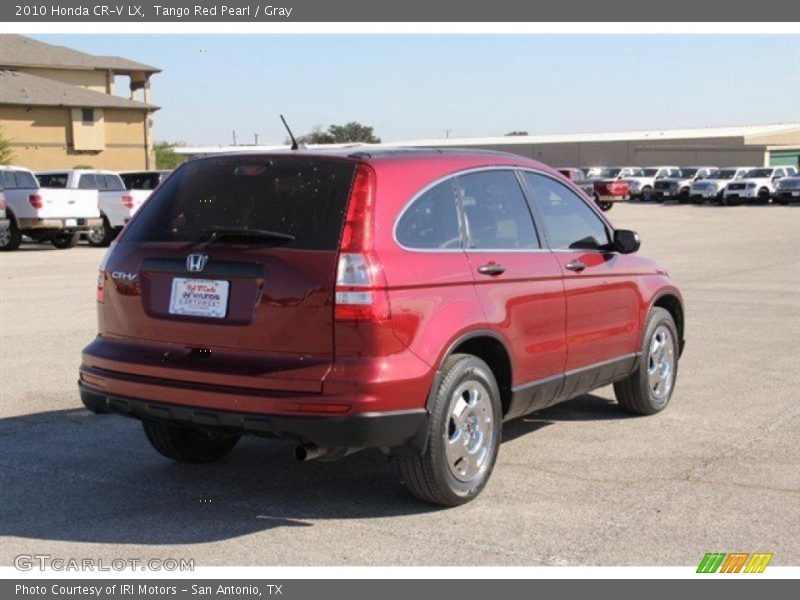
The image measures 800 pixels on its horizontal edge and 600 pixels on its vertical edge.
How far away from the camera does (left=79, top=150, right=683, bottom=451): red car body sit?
529 centimetres

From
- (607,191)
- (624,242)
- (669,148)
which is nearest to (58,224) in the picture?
(624,242)

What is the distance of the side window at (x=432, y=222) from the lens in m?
5.67

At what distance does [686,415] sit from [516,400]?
7.42ft

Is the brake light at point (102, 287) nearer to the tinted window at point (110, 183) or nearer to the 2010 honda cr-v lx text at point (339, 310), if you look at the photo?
the 2010 honda cr-v lx text at point (339, 310)

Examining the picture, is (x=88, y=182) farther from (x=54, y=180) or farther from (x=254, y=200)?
(x=254, y=200)

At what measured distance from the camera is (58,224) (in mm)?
25312

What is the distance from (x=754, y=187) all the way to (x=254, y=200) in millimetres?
48262

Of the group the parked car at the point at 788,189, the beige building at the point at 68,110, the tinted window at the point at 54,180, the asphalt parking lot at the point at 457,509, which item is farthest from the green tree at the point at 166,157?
the asphalt parking lot at the point at 457,509

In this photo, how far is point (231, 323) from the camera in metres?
5.52

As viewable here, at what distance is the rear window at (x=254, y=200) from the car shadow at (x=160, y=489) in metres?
1.44

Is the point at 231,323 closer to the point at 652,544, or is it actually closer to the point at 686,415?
the point at 652,544

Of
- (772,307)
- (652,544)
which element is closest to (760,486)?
(652,544)
